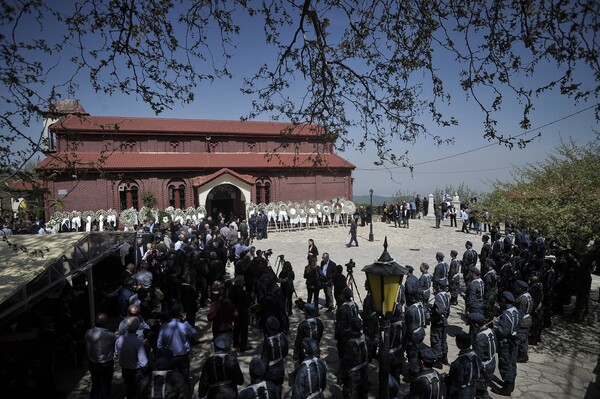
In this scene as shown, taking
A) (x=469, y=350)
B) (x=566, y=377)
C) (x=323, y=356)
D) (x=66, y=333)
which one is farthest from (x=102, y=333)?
(x=566, y=377)

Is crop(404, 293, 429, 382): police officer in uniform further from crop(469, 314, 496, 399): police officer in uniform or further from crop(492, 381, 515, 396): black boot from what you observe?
crop(492, 381, 515, 396): black boot

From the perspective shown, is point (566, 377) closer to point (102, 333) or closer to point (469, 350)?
point (469, 350)

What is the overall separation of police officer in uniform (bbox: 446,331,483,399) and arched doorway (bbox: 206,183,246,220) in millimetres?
25355

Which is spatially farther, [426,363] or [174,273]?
[174,273]

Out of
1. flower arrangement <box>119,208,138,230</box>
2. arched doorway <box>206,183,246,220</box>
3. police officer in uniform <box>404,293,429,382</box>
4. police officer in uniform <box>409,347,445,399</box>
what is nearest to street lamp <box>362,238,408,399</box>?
police officer in uniform <box>409,347,445,399</box>

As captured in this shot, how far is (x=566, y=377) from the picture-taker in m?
7.09

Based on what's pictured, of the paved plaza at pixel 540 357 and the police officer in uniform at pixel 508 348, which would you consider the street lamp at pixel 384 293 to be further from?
the police officer in uniform at pixel 508 348

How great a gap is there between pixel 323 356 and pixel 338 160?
27160mm

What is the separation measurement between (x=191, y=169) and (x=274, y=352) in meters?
25.3

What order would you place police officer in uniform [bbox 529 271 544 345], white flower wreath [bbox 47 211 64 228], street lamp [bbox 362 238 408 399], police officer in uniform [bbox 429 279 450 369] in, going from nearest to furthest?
1. street lamp [bbox 362 238 408 399]
2. police officer in uniform [bbox 429 279 450 369]
3. police officer in uniform [bbox 529 271 544 345]
4. white flower wreath [bbox 47 211 64 228]

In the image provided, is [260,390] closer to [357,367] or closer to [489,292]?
[357,367]

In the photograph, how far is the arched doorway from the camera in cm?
3022

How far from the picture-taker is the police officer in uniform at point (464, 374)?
5262mm

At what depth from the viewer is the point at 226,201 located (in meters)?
32.1
